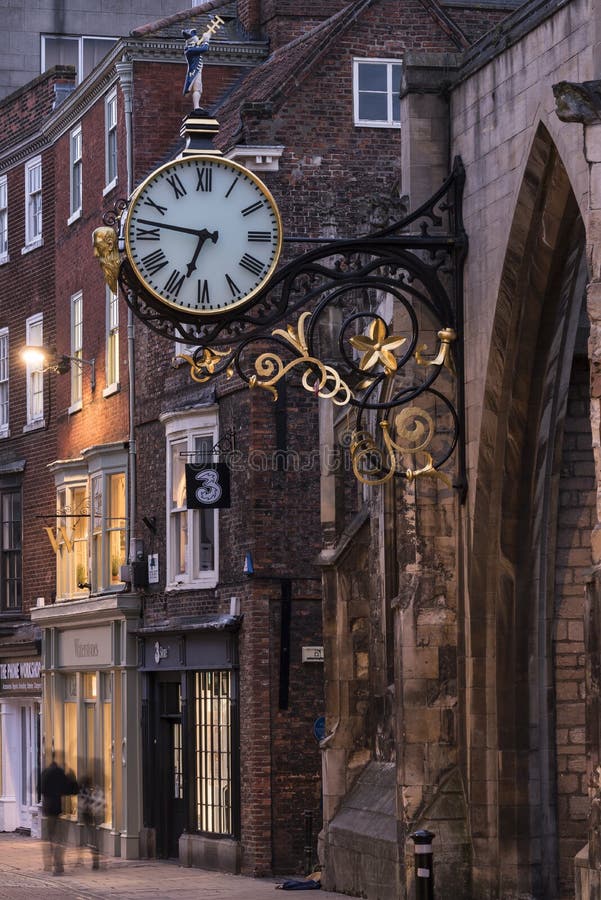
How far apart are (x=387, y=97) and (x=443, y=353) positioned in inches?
448

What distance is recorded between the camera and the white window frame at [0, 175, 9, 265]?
38.2 meters

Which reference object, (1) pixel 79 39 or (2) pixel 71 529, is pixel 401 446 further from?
(1) pixel 79 39

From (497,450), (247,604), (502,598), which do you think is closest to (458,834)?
(502,598)

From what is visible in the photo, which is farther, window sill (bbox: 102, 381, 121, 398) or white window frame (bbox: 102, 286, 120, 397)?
white window frame (bbox: 102, 286, 120, 397)

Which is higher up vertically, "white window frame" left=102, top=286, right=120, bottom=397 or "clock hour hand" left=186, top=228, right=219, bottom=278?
"white window frame" left=102, top=286, right=120, bottom=397

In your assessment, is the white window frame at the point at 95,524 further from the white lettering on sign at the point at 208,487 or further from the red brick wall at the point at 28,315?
the white lettering on sign at the point at 208,487

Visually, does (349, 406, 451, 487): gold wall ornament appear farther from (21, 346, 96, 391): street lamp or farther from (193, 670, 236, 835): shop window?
(21, 346, 96, 391): street lamp

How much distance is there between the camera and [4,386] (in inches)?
1489

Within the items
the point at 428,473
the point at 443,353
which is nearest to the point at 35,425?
the point at 443,353

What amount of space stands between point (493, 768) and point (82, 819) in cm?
1624

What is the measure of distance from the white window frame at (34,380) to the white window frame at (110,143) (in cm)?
477

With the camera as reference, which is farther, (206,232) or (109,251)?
(206,232)

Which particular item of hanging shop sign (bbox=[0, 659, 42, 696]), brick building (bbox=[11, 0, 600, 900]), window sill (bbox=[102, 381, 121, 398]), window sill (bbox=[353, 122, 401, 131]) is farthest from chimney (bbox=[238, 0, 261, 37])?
hanging shop sign (bbox=[0, 659, 42, 696])

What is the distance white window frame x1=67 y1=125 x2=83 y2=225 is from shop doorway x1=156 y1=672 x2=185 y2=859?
8.33 metres
